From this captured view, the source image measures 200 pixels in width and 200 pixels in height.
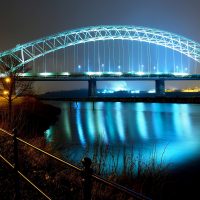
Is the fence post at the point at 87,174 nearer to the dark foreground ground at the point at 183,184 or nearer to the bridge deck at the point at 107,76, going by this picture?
the dark foreground ground at the point at 183,184

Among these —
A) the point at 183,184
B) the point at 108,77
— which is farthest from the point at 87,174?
the point at 108,77

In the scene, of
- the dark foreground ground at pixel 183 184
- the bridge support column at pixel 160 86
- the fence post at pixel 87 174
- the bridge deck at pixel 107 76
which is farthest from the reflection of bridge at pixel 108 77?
the fence post at pixel 87 174

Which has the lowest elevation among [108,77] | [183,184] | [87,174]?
[183,184]

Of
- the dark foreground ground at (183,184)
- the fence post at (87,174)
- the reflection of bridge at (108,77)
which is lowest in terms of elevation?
the dark foreground ground at (183,184)

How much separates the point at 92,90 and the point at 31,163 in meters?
98.9

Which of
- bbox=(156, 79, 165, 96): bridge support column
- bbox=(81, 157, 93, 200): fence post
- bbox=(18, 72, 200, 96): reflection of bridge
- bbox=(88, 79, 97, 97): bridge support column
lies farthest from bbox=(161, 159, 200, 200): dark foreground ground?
bbox=(156, 79, 165, 96): bridge support column

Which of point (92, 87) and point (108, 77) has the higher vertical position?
point (108, 77)

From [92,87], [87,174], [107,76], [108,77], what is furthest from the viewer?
[92,87]

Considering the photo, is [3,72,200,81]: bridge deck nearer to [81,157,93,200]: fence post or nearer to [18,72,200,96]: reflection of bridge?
[18,72,200,96]: reflection of bridge

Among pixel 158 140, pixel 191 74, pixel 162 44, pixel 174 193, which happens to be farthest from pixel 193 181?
pixel 191 74

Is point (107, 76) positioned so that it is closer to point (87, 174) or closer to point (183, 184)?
point (183, 184)

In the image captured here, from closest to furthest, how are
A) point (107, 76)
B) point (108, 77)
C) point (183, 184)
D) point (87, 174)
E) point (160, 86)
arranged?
point (87, 174) → point (183, 184) → point (108, 77) → point (107, 76) → point (160, 86)

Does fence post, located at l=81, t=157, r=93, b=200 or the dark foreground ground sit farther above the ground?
fence post, located at l=81, t=157, r=93, b=200

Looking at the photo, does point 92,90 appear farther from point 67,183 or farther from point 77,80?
point 67,183
